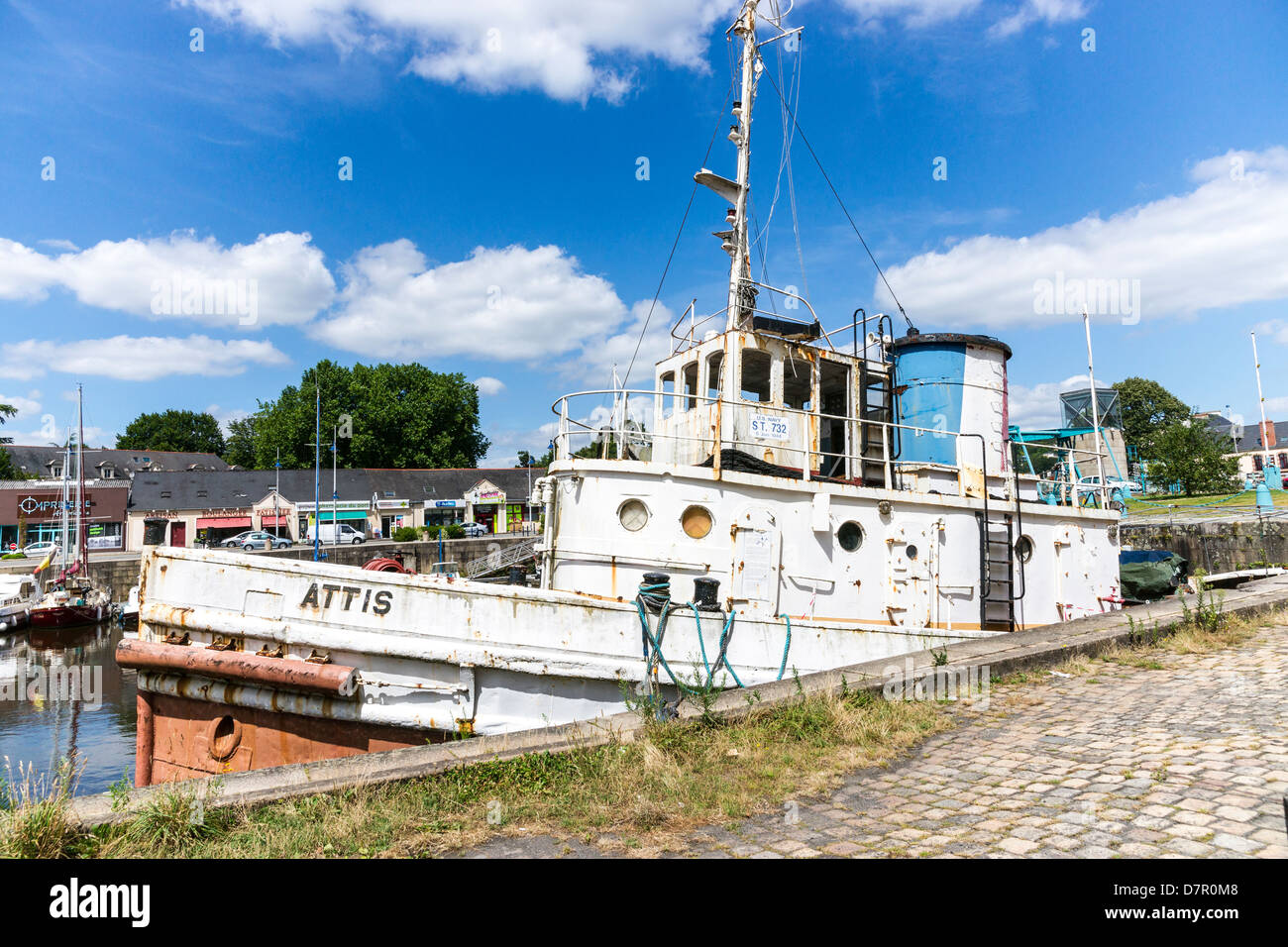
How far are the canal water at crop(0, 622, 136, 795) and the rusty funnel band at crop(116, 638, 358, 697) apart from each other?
331cm

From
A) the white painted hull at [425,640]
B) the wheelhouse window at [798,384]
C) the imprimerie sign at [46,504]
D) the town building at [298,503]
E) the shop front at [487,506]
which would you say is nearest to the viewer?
the white painted hull at [425,640]

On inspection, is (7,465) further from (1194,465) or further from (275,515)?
(1194,465)

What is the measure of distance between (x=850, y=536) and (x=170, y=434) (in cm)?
9130

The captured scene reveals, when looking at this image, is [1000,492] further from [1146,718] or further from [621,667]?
[621,667]

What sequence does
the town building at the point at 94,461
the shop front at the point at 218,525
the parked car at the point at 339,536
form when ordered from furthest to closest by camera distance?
1. the town building at the point at 94,461
2. the shop front at the point at 218,525
3. the parked car at the point at 339,536

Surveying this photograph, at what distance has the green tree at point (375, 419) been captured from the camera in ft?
184

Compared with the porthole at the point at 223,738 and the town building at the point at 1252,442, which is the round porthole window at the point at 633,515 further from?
the town building at the point at 1252,442

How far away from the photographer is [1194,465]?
115ft

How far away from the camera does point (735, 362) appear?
8.98 m

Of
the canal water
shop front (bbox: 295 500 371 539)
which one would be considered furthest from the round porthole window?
shop front (bbox: 295 500 371 539)

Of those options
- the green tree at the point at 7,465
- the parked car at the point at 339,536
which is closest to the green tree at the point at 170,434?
the green tree at the point at 7,465

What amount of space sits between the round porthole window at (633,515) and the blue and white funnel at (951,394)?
490 centimetres

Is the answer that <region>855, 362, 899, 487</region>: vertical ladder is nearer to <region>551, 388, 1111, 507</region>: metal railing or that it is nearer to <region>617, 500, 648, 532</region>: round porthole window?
<region>551, 388, 1111, 507</region>: metal railing
